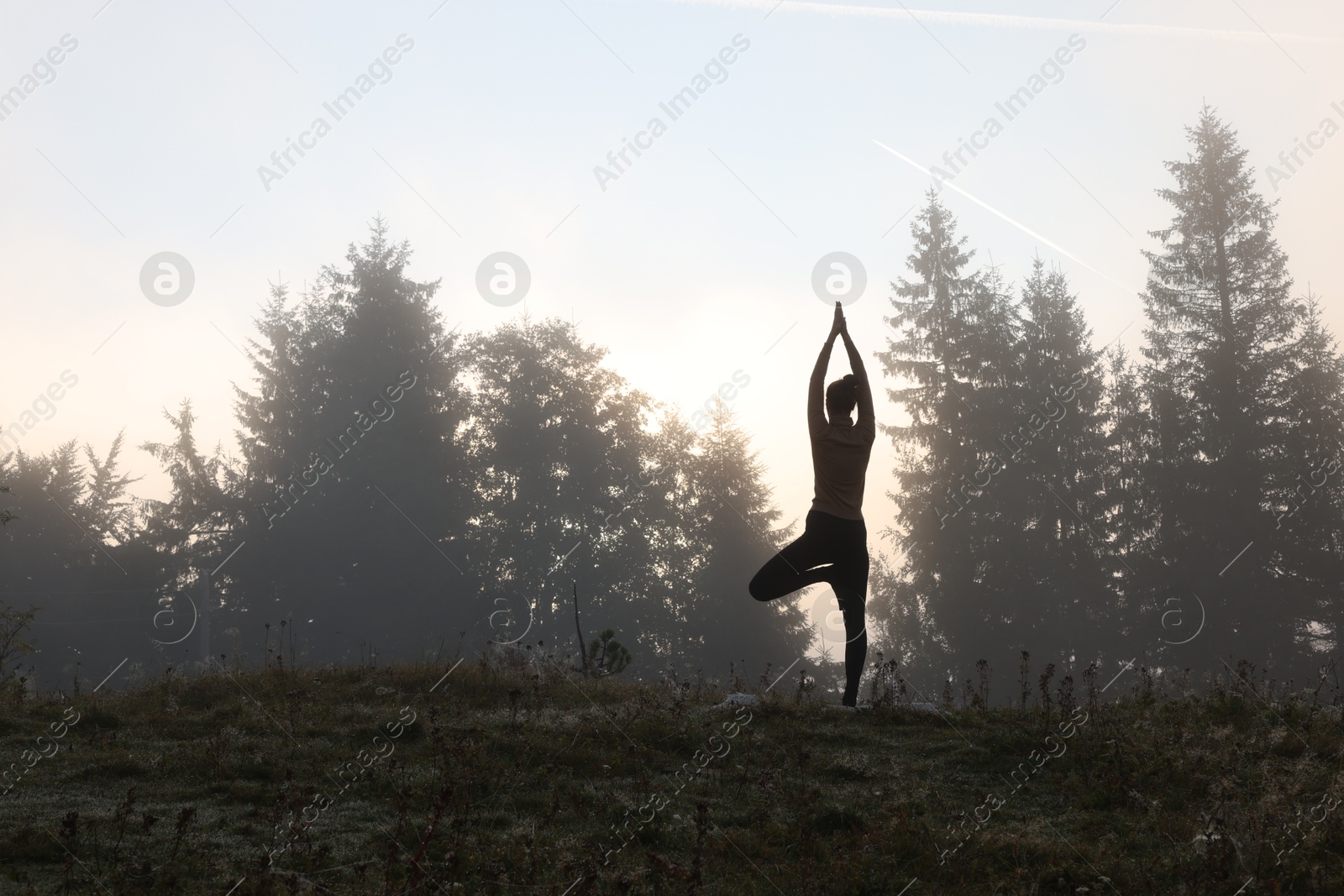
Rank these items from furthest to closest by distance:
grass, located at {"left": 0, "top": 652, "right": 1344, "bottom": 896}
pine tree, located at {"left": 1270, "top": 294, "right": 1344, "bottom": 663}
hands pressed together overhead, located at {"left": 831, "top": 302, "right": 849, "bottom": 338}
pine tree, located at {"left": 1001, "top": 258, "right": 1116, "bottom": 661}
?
pine tree, located at {"left": 1001, "top": 258, "right": 1116, "bottom": 661} < pine tree, located at {"left": 1270, "top": 294, "right": 1344, "bottom": 663} < hands pressed together overhead, located at {"left": 831, "top": 302, "right": 849, "bottom": 338} < grass, located at {"left": 0, "top": 652, "right": 1344, "bottom": 896}

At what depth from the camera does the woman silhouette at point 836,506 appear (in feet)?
25.6

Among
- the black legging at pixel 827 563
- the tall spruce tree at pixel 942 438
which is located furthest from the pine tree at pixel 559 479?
the black legging at pixel 827 563

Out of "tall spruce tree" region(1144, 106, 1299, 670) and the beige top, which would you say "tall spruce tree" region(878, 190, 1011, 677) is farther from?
the beige top

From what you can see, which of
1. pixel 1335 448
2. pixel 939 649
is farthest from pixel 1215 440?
pixel 939 649

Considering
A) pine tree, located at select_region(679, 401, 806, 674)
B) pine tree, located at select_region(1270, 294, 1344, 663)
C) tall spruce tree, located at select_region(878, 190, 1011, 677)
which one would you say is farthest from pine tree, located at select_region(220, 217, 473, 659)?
pine tree, located at select_region(1270, 294, 1344, 663)

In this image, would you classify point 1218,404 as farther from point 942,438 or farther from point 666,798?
point 666,798

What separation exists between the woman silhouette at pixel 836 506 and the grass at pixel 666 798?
1.46 meters

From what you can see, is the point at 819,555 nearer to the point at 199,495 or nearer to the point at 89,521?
the point at 199,495

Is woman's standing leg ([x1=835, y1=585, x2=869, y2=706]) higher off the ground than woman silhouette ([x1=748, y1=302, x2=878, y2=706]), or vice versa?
woman silhouette ([x1=748, y1=302, x2=878, y2=706])

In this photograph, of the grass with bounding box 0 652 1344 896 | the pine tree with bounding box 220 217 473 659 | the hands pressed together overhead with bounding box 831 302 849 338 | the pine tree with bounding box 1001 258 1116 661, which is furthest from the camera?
the pine tree with bounding box 220 217 473 659

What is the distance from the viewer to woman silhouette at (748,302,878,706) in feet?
25.6

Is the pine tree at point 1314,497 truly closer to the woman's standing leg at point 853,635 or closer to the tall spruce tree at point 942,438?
the tall spruce tree at point 942,438

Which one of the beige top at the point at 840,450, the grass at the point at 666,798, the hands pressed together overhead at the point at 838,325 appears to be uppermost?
the hands pressed together overhead at the point at 838,325

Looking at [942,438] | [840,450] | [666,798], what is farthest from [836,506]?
[942,438]
